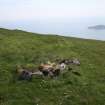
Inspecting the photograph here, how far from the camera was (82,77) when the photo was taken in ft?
116

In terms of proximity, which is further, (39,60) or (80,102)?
(39,60)

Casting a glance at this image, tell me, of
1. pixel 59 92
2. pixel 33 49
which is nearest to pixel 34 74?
pixel 59 92

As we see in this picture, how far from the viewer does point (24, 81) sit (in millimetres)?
33219

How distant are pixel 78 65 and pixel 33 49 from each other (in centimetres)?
1214

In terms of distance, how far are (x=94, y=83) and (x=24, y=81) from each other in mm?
7022

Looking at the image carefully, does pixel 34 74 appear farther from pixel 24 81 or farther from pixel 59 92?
pixel 59 92

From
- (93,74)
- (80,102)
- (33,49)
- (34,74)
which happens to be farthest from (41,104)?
(33,49)

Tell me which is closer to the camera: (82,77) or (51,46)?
(82,77)

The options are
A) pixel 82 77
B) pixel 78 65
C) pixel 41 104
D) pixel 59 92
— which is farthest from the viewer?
pixel 78 65

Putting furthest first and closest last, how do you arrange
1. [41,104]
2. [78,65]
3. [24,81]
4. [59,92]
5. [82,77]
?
[78,65]
[82,77]
[24,81]
[59,92]
[41,104]

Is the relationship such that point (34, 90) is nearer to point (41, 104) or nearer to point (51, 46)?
point (41, 104)

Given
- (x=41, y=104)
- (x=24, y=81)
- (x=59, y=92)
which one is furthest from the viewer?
(x=24, y=81)

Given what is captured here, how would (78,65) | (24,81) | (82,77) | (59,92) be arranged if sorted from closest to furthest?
1. (59,92)
2. (24,81)
3. (82,77)
4. (78,65)

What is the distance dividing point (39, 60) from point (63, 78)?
24.1ft
